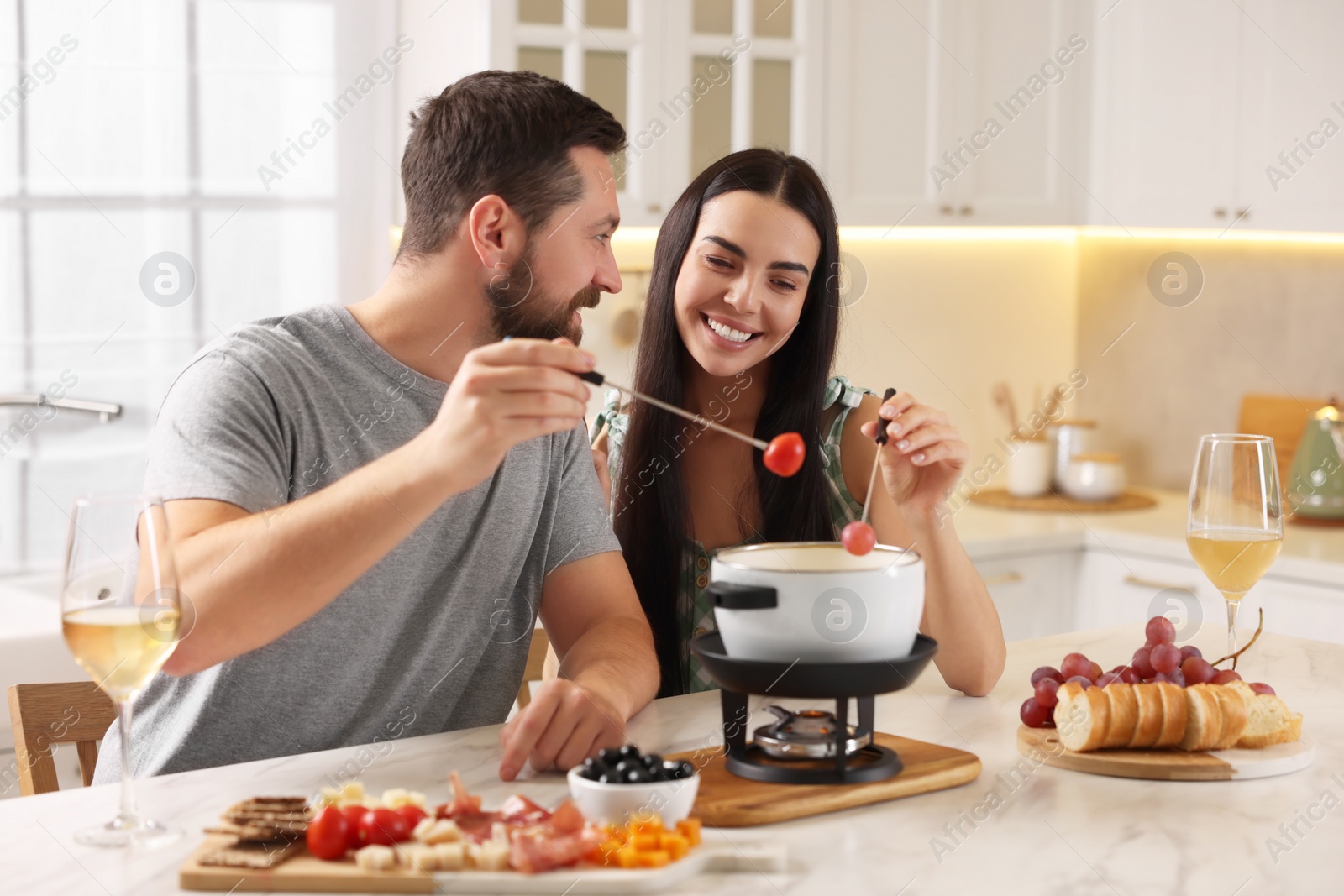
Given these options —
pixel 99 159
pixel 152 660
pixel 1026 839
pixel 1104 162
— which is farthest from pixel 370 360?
pixel 1104 162

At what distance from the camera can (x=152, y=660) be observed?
106 centimetres

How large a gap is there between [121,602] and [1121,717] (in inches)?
34.7

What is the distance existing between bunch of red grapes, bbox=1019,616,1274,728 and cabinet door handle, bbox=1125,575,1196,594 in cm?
189

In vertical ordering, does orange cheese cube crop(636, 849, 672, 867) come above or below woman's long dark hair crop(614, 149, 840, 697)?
below

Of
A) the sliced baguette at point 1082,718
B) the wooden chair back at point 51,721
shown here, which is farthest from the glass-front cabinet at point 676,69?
the sliced baguette at point 1082,718

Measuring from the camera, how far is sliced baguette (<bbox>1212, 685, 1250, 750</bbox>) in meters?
1.27

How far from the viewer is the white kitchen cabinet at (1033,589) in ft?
10.9

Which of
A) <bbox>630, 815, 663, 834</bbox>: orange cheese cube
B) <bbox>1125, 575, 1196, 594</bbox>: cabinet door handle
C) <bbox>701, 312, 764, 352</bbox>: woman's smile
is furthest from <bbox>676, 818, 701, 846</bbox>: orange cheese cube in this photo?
<bbox>1125, 575, 1196, 594</bbox>: cabinet door handle

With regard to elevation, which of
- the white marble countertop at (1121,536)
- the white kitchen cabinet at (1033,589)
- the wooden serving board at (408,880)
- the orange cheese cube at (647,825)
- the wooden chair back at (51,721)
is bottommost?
the white kitchen cabinet at (1033,589)

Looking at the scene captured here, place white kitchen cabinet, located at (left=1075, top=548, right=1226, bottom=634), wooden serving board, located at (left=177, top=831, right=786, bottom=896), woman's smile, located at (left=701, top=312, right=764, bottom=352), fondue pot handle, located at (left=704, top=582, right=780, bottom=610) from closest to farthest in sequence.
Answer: wooden serving board, located at (left=177, top=831, right=786, bottom=896), fondue pot handle, located at (left=704, top=582, right=780, bottom=610), woman's smile, located at (left=701, top=312, right=764, bottom=352), white kitchen cabinet, located at (left=1075, top=548, right=1226, bottom=634)

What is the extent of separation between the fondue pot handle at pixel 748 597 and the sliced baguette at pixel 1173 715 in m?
0.39

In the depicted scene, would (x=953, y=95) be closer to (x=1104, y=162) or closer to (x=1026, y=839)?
(x=1104, y=162)

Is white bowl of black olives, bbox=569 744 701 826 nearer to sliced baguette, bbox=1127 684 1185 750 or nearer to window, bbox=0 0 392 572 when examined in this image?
sliced baguette, bbox=1127 684 1185 750

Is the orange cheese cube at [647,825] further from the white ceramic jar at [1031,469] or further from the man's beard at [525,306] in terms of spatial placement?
the white ceramic jar at [1031,469]
